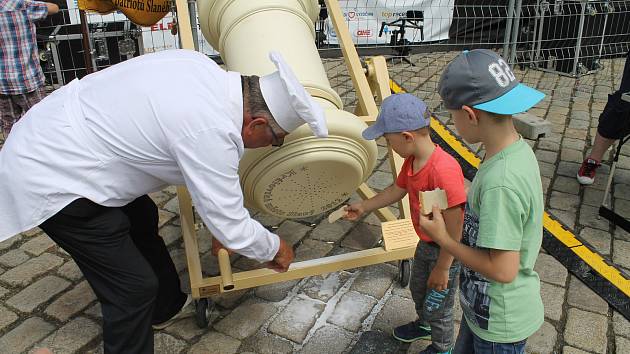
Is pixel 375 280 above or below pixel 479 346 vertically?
below

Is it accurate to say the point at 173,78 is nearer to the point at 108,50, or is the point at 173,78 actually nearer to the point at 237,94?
the point at 237,94

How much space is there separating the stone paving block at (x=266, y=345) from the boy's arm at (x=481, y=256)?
124 centimetres

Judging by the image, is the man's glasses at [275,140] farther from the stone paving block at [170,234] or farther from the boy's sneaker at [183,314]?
the stone paving block at [170,234]

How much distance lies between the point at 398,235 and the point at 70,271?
1.93 meters

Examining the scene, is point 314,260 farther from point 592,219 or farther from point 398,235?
point 592,219

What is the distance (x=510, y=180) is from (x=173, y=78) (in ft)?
3.63

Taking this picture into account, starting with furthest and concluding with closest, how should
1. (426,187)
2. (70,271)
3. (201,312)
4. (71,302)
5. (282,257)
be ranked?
(70,271) → (71,302) → (201,312) → (282,257) → (426,187)

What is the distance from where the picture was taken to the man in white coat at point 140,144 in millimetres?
1754

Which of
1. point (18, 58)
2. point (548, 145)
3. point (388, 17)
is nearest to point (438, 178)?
point (548, 145)

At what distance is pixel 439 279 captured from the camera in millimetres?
2041

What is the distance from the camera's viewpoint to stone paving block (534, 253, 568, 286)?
3022 millimetres

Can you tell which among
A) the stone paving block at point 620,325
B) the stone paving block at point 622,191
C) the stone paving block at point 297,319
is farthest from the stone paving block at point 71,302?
the stone paving block at point 622,191

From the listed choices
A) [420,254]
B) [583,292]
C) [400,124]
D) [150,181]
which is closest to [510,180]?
[400,124]

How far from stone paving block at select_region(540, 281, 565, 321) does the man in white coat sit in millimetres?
1615
